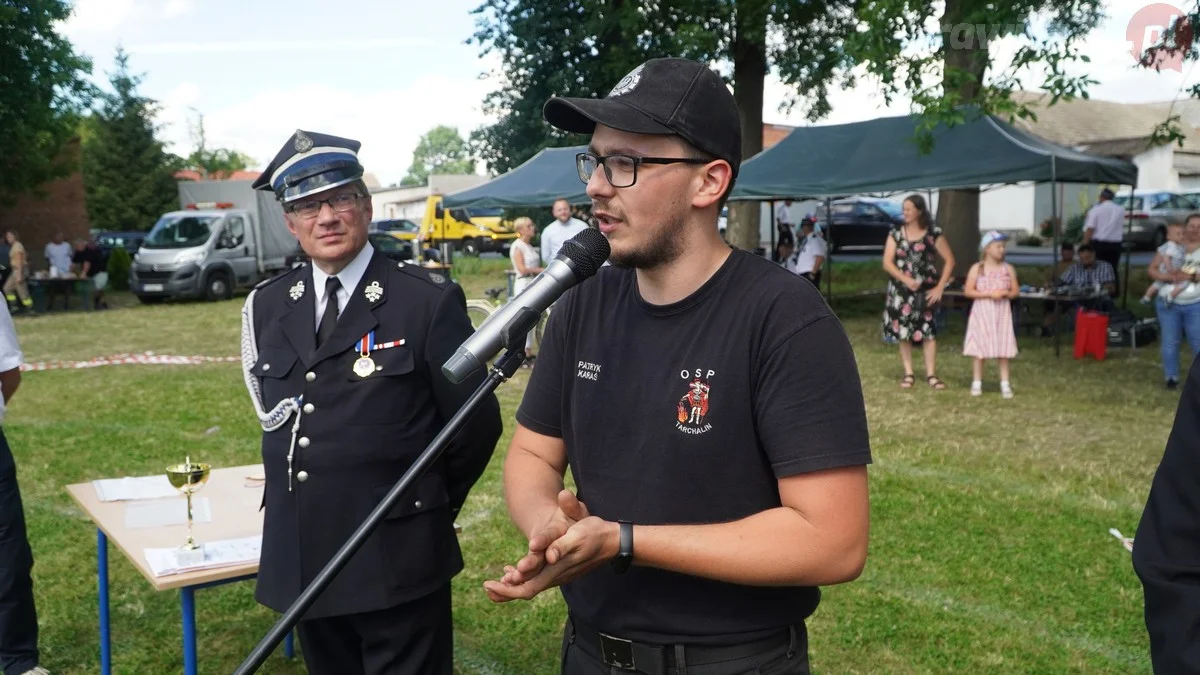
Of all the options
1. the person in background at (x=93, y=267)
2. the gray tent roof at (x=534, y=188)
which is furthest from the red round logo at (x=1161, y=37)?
the person in background at (x=93, y=267)

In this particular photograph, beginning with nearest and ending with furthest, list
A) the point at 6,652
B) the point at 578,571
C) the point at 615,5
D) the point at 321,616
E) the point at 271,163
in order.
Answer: the point at 578,571 → the point at 321,616 → the point at 271,163 → the point at 6,652 → the point at 615,5

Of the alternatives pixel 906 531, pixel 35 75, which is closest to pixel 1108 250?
pixel 906 531

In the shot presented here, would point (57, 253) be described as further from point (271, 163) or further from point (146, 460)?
point (271, 163)

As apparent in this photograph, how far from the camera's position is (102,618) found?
4.26 m

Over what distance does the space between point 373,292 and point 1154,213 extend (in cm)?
3591

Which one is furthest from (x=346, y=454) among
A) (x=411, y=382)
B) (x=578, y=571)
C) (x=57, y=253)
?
(x=57, y=253)

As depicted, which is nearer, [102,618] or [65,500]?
[102,618]

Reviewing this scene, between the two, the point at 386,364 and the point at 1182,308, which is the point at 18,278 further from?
the point at 386,364

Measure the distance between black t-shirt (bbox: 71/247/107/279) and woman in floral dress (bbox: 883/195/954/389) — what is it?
67.5ft

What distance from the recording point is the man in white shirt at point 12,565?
13.1 ft

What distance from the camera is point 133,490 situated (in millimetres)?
4098

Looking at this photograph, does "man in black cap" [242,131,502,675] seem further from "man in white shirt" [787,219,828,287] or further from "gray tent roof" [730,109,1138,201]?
"man in white shirt" [787,219,828,287]

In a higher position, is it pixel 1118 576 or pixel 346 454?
pixel 346 454

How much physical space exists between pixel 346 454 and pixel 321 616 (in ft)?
1.45
